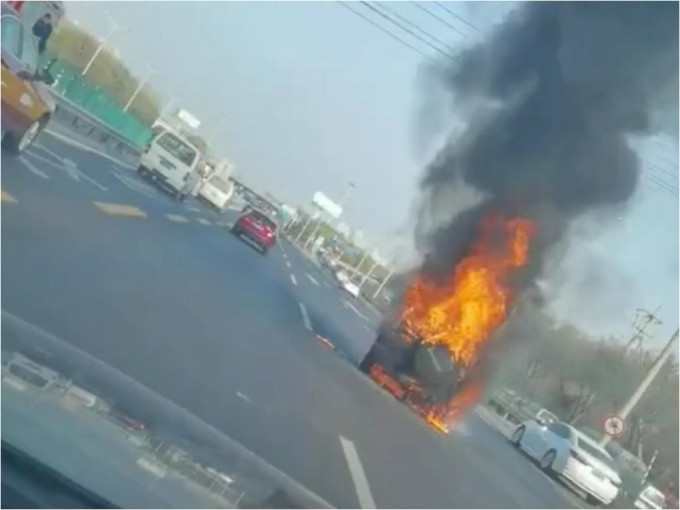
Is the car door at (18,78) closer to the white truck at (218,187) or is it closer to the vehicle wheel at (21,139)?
the vehicle wheel at (21,139)

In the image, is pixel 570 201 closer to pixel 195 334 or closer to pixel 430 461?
pixel 430 461

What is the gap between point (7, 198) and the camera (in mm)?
7180

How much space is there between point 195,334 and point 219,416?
1255 mm

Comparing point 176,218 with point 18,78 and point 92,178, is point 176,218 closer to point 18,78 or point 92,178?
point 92,178

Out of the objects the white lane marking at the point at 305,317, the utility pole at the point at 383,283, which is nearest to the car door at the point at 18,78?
the white lane marking at the point at 305,317

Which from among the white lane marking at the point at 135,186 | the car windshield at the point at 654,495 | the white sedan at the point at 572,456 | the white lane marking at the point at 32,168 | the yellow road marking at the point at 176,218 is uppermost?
the car windshield at the point at 654,495

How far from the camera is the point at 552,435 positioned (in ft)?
26.3

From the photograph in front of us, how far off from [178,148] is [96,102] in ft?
4.01

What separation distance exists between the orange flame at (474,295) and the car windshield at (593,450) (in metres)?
1.83

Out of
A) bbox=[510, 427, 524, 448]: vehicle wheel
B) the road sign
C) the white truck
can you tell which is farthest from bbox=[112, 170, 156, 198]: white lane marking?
the road sign

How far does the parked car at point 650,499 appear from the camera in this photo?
24.8ft

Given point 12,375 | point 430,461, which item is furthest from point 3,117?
point 430,461

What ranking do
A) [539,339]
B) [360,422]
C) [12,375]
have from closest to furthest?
[12,375], [360,422], [539,339]

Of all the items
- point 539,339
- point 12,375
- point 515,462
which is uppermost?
point 539,339
